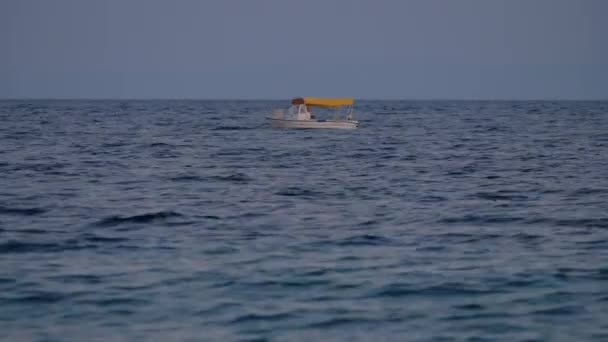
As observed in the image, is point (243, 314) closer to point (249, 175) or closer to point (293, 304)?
point (293, 304)

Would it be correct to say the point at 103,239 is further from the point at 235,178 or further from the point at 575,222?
the point at 235,178

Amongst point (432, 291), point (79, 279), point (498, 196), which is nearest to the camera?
point (432, 291)

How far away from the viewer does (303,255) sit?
51.8ft

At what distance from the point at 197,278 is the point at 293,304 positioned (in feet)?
7.03

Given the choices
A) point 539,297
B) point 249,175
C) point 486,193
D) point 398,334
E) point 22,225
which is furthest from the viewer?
point 249,175

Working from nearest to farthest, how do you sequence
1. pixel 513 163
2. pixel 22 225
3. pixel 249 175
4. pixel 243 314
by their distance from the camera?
pixel 243 314 < pixel 22 225 < pixel 249 175 < pixel 513 163

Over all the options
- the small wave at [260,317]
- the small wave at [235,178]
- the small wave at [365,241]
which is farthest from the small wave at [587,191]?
the small wave at [260,317]

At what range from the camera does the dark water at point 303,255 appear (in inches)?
455

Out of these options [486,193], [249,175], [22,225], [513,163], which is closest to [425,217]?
[486,193]

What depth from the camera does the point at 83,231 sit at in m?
18.4

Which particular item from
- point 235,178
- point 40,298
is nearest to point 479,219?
point 40,298

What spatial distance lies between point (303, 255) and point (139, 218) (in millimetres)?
5893

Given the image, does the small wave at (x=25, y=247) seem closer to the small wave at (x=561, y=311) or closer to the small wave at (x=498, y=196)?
the small wave at (x=561, y=311)

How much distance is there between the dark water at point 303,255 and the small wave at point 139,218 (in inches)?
2.1
